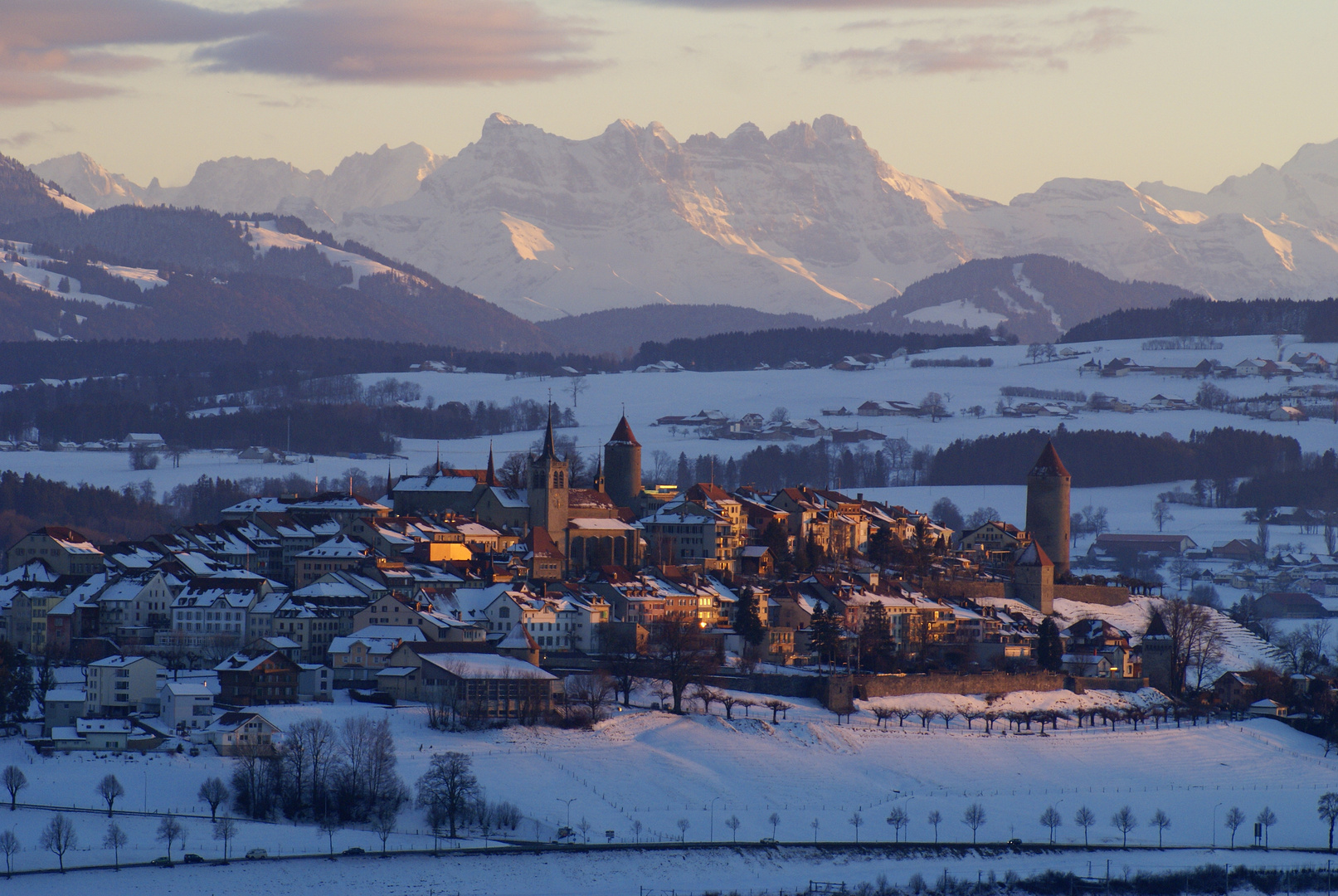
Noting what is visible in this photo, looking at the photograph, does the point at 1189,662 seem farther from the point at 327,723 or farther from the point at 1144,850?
the point at 327,723

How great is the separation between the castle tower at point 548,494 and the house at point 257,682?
29582 mm

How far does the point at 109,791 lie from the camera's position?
77.4 m

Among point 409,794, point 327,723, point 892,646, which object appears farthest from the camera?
point 892,646

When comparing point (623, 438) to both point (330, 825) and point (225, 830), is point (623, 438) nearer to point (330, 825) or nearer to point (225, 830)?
point (330, 825)

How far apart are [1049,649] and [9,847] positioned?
5349 centimetres

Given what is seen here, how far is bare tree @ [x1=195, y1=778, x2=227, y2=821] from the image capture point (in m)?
77.6

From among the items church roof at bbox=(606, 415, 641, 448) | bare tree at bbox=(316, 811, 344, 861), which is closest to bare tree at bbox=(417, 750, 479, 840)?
bare tree at bbox=(316, 811, 344, 861)

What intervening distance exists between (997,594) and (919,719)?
79.5ft

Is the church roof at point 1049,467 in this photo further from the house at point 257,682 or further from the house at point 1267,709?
the house at point 257,682

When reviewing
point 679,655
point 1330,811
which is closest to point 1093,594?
point 679,655

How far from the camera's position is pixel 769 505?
12938 centimetres

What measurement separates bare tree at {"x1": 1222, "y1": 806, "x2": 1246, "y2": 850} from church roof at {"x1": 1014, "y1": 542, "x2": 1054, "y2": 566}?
114 feet

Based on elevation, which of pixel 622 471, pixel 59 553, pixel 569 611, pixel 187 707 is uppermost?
pixel 622 471

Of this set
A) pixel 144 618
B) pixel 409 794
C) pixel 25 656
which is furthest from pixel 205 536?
pixel 409 794
